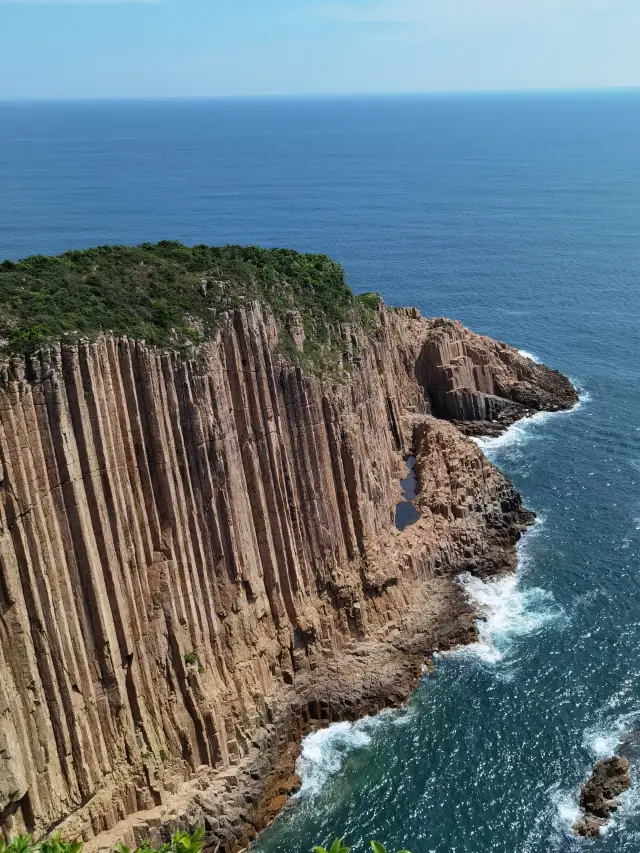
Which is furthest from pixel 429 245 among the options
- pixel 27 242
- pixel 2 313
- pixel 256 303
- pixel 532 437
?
pixel 2 313

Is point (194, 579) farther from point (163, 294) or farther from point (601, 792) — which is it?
point (601, 792)

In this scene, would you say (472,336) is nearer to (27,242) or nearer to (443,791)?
(443,791)

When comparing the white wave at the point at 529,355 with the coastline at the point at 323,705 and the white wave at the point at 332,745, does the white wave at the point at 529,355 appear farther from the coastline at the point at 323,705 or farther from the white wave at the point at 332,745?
the white wave at the point at 332,745

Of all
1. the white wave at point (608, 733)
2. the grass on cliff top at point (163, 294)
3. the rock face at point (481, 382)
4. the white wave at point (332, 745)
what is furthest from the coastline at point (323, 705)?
the rock face at point (481, 382)

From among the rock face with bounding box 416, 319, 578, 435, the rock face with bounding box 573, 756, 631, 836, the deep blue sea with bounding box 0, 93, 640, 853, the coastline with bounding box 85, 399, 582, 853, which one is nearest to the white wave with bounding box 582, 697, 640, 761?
the deep blue sea with bounding box 0, 93, 640, 853

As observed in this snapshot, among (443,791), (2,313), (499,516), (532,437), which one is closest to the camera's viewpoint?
(2,313)
